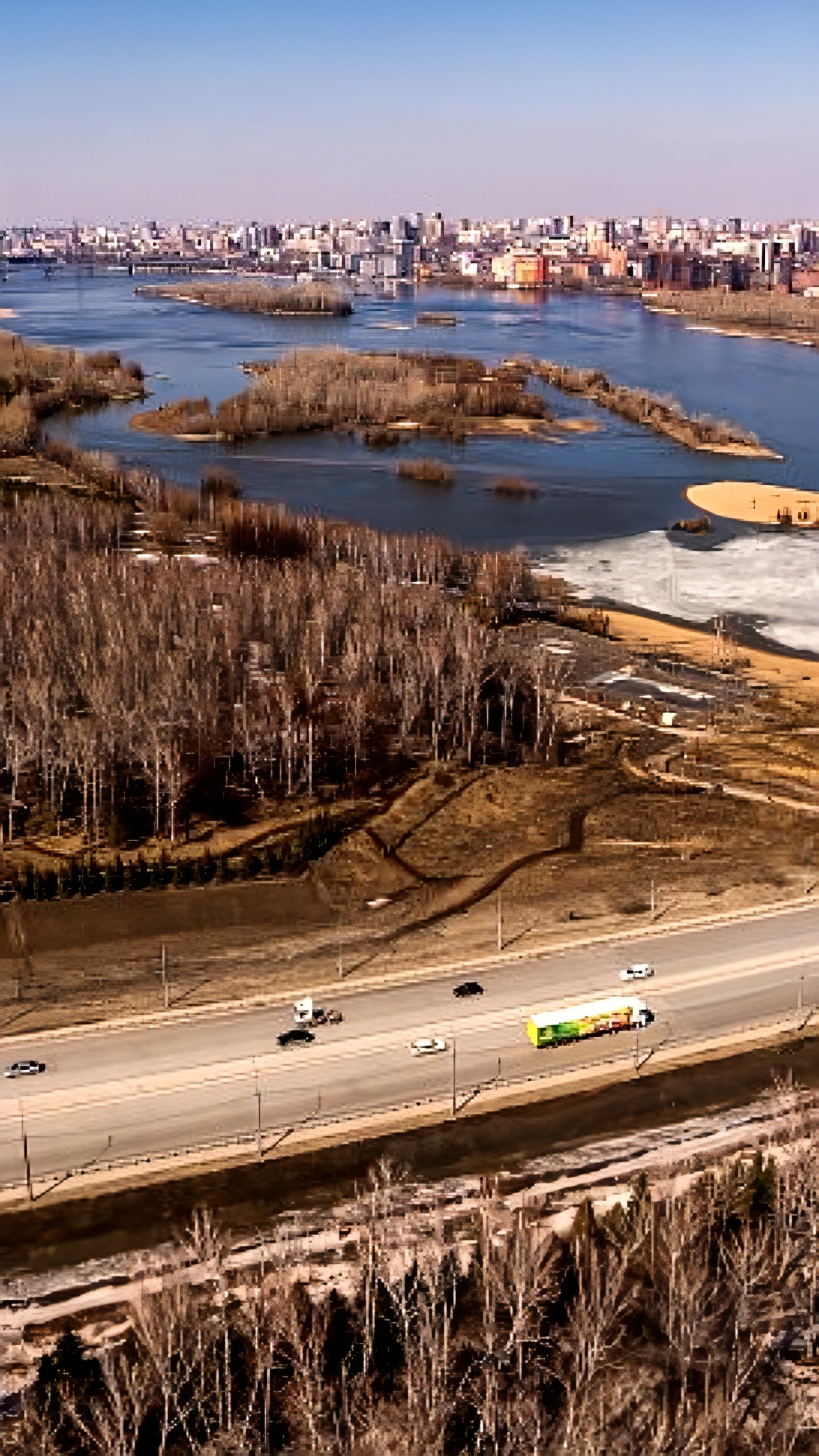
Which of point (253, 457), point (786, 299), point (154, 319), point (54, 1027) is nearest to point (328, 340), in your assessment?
point (154, 319)

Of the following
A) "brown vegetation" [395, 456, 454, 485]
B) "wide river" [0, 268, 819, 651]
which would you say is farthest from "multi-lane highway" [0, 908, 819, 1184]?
"brown vegetation" [395, 456, 454, 485]

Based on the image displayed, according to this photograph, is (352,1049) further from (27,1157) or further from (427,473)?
(427,473)

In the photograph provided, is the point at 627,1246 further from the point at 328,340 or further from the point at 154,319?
the point at 154,319

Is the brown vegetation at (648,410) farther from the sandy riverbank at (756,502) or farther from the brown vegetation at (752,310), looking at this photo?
the brown vegetation at (752,310)

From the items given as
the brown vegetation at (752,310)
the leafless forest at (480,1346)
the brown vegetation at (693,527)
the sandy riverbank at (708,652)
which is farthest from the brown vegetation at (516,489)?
the brown vegetation at (752,310)

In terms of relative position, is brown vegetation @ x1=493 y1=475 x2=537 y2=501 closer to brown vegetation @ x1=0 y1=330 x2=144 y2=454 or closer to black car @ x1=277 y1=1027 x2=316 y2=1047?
brown vegetation @ x1=0 y1=330 x2=144 y2=454

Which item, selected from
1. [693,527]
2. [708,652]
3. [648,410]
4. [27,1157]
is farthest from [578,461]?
[27,1157]
